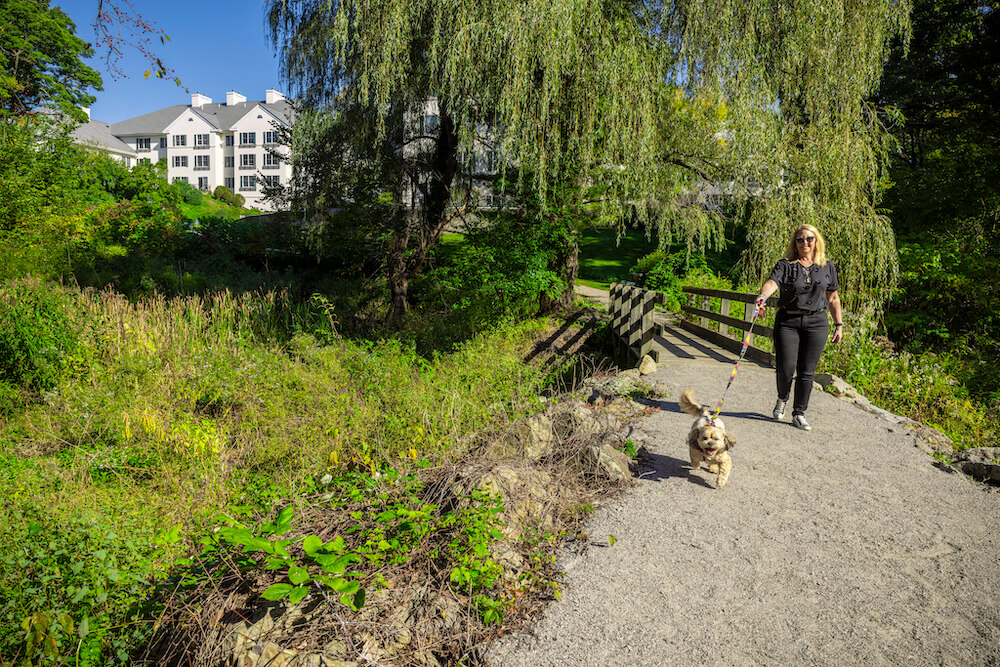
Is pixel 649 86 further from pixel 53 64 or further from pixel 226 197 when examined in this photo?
pixel 226 197

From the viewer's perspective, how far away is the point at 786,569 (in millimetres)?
3324

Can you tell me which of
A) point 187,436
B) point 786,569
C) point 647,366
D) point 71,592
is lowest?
point 187,436

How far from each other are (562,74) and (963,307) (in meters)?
10.4

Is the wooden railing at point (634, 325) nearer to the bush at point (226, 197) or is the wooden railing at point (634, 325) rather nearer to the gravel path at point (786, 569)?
the gravel path at point (786, 569)

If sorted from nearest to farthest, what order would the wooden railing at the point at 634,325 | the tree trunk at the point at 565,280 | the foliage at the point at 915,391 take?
the foliage at the point at 915,391 < the wooden railing at the point at 634,325 < the tree trunk at the point at 565,280

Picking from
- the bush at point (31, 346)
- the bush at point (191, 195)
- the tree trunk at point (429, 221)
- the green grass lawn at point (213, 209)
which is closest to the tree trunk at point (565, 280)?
the tree trunk at point (429, 221)

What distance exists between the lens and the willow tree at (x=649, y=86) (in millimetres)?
8188

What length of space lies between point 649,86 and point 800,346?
5287 mm

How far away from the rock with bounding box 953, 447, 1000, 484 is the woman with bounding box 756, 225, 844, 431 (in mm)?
1311

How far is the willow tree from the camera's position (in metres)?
8.19

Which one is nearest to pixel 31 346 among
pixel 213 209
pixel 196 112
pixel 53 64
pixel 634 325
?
pixel 634 325

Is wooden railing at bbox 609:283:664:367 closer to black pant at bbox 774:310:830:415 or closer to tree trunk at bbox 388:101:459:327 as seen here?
black pant at bbox 774:310:830:415

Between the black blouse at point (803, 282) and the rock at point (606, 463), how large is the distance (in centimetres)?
228

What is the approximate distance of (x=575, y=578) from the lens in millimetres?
3270
